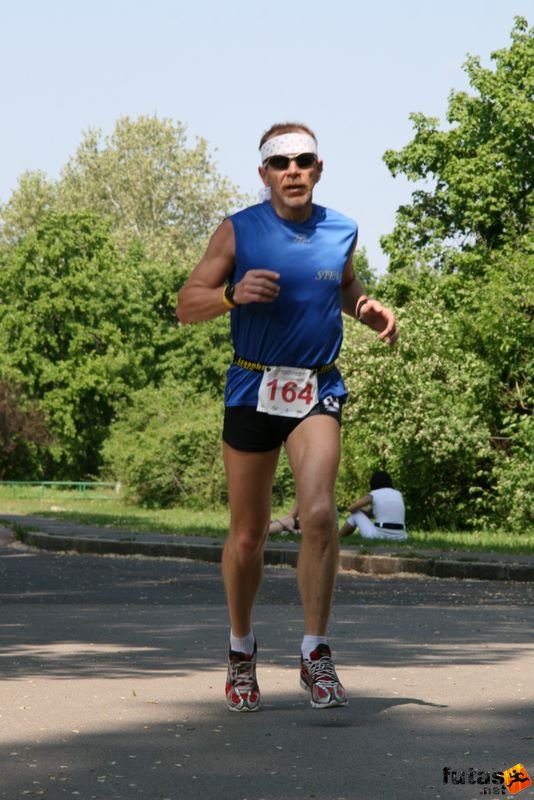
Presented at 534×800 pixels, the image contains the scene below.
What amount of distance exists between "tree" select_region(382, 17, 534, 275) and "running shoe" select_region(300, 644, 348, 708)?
3847cm

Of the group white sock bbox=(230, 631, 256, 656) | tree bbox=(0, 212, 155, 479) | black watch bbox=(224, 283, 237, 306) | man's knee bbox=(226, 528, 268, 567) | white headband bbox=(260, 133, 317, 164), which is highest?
Result: tree bbox=(0, 212, 155, 479)

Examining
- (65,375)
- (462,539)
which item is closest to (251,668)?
(462,539)

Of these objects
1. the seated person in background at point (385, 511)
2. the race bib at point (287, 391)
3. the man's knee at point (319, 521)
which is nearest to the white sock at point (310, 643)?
the man's knee at point (319, 521)

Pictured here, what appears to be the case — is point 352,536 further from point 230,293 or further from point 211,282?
point 230,293

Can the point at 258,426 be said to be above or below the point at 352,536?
above

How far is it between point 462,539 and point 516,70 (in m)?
28.2

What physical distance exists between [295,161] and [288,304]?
0.63 metres

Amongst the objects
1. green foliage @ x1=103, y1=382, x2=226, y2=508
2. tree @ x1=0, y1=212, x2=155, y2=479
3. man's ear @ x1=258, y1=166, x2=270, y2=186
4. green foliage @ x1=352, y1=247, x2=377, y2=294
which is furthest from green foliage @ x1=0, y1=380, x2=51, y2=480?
man's ear @ x1=258, y1=166, x2=270, y2=186

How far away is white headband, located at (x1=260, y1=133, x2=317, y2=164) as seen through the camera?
6.92 meters

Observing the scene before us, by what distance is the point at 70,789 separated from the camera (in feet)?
16.4

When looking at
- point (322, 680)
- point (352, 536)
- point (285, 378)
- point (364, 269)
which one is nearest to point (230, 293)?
point (285, 378)

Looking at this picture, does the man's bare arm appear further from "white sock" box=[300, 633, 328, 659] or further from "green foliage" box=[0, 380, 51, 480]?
"green foliage" box=[0, 380, 51, 480]

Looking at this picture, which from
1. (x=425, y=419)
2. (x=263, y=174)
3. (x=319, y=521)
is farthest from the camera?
(x=425, y=419)

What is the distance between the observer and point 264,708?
686 cm
